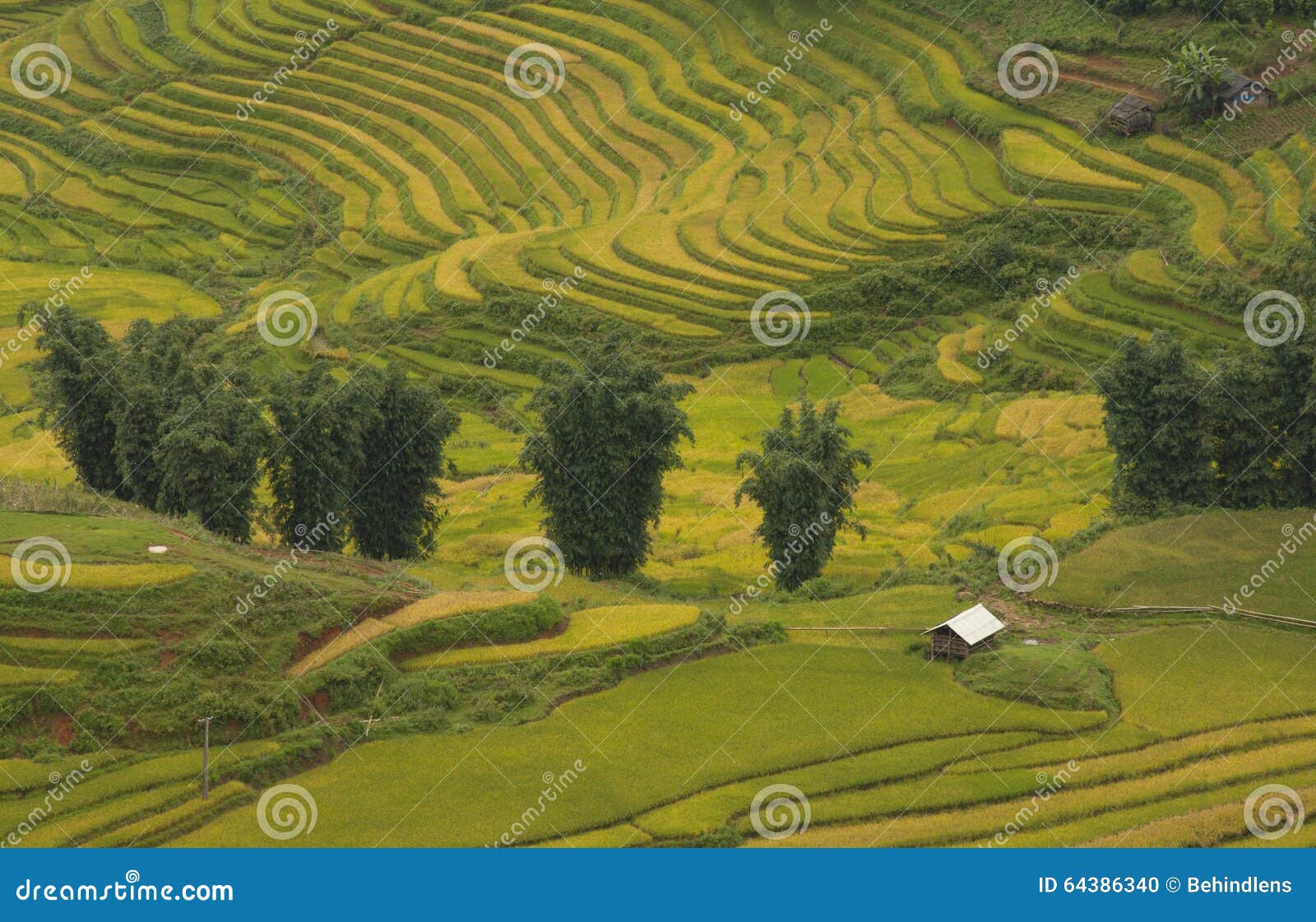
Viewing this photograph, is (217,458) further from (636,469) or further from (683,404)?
(683,404)

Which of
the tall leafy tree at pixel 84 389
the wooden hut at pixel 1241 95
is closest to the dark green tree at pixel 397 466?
the tall leafy tree at pixel 84 389

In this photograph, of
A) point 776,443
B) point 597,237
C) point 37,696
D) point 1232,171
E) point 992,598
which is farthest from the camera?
point 597,237

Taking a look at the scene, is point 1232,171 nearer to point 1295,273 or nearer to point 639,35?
point 1295,273

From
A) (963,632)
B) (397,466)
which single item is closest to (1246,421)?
(963,632)

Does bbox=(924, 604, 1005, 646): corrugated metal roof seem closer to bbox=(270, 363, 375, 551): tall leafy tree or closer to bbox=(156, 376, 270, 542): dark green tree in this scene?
bbox=(270, 363, 375, 551): tall leafy tree

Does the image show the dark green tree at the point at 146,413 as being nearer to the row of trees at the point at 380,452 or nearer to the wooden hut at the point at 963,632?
the row of trees at the point at 380,452

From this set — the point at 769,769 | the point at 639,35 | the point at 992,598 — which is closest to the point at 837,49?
the point at 639,35

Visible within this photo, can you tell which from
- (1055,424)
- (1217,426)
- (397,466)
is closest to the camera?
(1217,426)

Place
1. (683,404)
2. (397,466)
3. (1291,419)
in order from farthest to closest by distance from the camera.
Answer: (683,404), (397,466), (1291,419)
